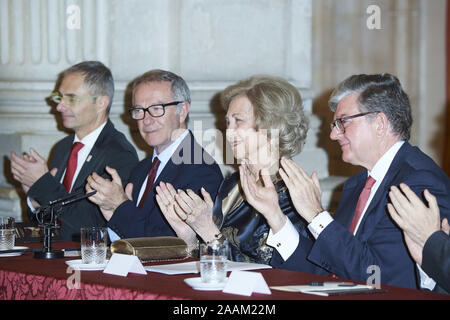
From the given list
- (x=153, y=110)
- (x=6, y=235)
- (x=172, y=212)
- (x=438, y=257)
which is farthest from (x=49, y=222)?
(x=438, y=257)

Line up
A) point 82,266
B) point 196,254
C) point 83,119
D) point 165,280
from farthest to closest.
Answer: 1. point 83,119
2. point 196,254
3. point 82,266
4. point 165,280

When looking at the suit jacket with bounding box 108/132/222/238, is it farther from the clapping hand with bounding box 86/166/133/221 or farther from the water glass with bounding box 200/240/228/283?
the water glass with bounding box 200/240/228/283

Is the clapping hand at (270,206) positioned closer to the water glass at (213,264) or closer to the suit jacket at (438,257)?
the water glass at (213,264)

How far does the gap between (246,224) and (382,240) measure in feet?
2.72

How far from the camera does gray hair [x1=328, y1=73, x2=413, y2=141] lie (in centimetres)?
288

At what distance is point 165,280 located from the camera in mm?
2350

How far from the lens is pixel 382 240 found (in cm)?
263

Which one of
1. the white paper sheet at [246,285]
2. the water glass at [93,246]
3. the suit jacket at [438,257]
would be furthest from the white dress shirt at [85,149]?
the suit jacket at [438,257]

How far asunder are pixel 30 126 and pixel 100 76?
75 cm

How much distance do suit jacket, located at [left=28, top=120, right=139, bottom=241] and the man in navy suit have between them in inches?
56.0

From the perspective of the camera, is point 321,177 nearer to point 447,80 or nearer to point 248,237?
point 248,237

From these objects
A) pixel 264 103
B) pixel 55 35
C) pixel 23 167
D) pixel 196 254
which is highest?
pixel 55 35

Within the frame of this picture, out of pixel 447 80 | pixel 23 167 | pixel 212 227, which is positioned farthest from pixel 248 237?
pixel 447 80

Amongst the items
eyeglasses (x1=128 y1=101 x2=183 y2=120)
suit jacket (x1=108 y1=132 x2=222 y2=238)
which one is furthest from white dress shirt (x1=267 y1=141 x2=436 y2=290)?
eyeglasses (x1=128 y1=101 x2=183 y2=120)
